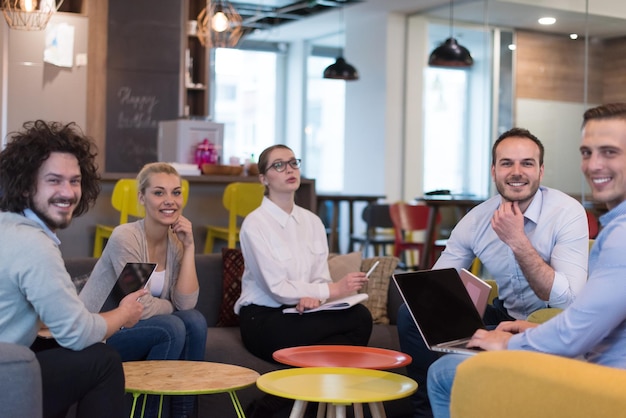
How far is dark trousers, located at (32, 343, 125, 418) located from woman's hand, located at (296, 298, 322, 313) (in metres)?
1.31

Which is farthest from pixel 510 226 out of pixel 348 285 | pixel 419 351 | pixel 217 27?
pixel 217 27

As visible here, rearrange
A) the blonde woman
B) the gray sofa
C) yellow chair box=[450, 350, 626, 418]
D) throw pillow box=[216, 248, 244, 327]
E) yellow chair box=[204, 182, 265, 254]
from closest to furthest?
1. yellow chair box=[450, 350, 626, 418]
2. the blonde woman
3. the gray sofa
4. throw pillow box=[216, 248, 244, 327]
5. yellow chair box=[204, 182, 265, 254]

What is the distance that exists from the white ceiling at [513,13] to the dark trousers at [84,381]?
7.53m

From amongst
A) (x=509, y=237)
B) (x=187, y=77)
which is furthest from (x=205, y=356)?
(x=187, y=77)

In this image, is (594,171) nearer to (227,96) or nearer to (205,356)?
(205,356)

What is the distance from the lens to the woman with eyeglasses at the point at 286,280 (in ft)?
12.3

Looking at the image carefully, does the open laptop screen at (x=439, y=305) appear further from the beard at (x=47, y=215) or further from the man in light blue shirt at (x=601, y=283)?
the beard at (x=47, y=215)

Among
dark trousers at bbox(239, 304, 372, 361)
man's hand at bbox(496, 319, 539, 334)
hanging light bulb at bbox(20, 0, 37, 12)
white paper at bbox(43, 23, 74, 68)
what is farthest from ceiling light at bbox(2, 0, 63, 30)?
man's hand at bbox(496, 319, 539, 334)

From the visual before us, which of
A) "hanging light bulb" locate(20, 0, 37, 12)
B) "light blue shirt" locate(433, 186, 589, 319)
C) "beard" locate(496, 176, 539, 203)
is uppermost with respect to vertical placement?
"hanging light bulb" locate(20, 0, 37, 12)

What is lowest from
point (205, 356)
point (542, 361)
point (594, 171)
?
point (205, 356)

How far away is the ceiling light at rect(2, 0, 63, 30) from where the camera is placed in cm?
677

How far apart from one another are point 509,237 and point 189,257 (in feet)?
4.31

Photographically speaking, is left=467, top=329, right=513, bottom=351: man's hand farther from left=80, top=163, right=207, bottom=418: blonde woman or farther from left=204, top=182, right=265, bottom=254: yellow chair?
left=204, top=182, right=265, bottom=254: yellow chair

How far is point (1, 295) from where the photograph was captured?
2.41 m
